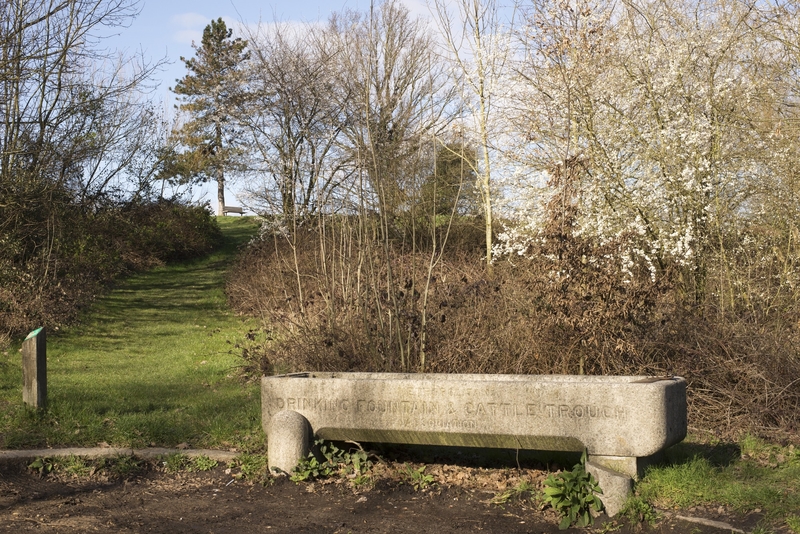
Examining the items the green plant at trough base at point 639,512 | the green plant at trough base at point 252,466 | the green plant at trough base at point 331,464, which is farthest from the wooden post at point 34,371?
the green plant at trough base at point 639,512

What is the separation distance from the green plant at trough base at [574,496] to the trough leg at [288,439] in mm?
1774

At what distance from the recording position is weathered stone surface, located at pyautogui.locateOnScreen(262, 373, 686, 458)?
16.0 ft

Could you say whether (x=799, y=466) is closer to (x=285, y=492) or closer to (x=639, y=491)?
(x=639, y=491)

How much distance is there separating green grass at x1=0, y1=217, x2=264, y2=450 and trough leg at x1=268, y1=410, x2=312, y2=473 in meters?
0.72

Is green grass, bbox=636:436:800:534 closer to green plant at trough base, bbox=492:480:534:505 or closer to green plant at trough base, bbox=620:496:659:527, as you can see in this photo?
green plant at trough base, bbox=620:496:659:527

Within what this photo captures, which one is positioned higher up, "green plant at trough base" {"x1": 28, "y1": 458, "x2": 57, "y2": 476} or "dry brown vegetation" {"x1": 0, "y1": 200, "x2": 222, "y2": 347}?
"dry brown vegetation" {"x1": 0, "y1": 200, "x2": 222, "y2": 347}

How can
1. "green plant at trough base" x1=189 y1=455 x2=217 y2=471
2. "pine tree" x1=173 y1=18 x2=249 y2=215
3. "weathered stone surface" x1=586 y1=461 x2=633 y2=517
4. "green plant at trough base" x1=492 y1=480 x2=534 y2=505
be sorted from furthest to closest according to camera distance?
"pine tree" x1=173 y1=18 x2=249 y2=215, "green plant at trough base" x1=189 y1=455 x2=217 y2=471, "green plant at trough base" x1=492 y1=480 x2=534 y2=505, "weathered stone surface" x1=586 y1=461 x2=633 y2=517

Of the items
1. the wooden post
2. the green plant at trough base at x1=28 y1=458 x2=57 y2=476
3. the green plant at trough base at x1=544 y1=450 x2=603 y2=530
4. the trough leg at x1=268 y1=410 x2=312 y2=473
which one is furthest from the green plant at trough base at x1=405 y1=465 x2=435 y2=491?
the wooden post

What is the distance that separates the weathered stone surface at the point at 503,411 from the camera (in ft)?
16.0

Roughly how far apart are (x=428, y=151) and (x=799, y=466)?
1255 centimetres

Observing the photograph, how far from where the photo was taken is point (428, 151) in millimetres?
17281

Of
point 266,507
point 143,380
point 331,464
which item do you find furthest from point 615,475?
point 143,380

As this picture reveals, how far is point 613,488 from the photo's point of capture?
4.83 m

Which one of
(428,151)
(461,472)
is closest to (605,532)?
(461,472)
